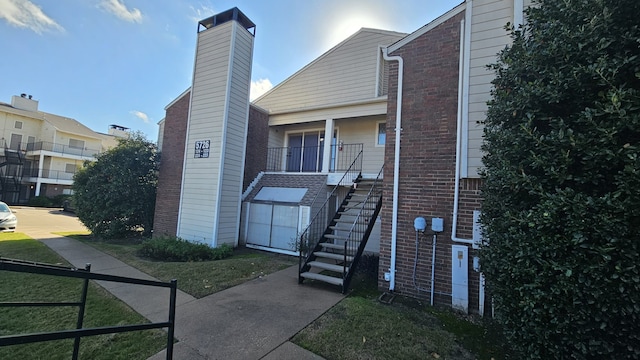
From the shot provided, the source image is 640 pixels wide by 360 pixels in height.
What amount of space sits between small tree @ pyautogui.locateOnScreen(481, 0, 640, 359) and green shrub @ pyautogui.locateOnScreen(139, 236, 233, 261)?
6.89m

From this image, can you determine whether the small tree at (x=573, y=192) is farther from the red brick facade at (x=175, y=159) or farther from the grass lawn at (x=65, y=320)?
the red brick facade at (x=175, y=159)

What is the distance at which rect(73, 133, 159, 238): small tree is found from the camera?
9930 mm

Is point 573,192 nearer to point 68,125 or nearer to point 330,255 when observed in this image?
point 330,255

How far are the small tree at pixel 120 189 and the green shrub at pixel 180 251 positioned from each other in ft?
10.1

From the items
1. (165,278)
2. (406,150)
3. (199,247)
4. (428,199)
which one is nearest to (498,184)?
(428,199)

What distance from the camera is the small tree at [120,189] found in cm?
993

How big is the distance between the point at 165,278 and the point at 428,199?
5743 mm

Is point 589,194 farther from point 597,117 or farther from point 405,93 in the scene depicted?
point 405,93

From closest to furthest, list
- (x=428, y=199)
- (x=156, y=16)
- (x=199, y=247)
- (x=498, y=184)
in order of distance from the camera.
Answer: (x=498, y=184), (x=428, y=199), (x=199, y=247), (x=156, y=16)

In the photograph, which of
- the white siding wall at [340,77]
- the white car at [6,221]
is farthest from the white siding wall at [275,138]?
the white car at [6,221]

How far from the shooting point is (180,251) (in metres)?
7.44

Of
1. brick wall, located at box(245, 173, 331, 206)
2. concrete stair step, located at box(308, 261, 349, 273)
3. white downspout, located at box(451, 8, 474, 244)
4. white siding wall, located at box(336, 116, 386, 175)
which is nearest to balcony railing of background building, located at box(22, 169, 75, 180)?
brick wall, located at box(245, 173, 331, 206)

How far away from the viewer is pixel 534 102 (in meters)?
2.75

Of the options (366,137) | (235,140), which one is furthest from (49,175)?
(366,137)
